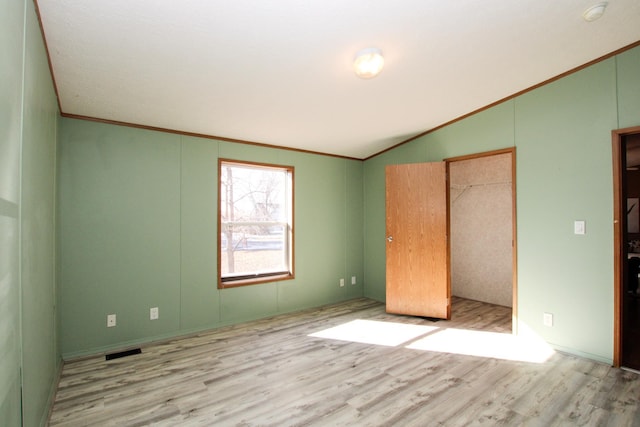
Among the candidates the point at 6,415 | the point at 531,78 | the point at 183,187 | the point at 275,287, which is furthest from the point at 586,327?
the point at 183,187

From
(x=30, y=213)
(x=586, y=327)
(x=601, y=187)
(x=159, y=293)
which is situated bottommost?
(x=586, y=327)

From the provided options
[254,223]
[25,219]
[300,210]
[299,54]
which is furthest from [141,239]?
[299,54]

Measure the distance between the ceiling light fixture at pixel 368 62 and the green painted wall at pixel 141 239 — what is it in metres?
1.95

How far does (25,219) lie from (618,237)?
408cm

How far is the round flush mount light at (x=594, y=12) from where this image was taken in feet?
6.50

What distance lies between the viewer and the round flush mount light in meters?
1.98

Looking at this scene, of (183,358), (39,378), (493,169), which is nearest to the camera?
(39,378)

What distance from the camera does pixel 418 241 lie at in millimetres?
3920

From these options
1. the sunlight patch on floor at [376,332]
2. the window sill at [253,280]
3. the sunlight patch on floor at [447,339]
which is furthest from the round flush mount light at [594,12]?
the window sill at [253,280]

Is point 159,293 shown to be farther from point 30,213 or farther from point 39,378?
point 30,213

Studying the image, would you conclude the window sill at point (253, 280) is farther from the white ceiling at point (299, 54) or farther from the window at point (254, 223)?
the white ceiling at point (299, 54)

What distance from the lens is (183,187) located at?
10.9 ft

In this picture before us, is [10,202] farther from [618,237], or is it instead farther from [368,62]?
[618,237]

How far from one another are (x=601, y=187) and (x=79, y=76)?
4.31m
